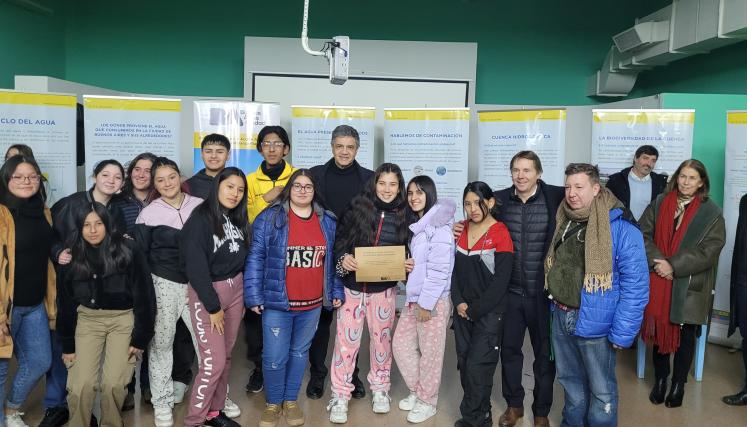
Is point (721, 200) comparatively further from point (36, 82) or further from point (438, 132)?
point (36, 82)

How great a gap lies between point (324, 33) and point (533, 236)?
6140 millimetres

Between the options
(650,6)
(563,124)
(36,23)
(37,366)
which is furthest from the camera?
(650,6)

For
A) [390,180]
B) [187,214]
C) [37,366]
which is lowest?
[37,366]

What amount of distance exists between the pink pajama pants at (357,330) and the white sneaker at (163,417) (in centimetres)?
100

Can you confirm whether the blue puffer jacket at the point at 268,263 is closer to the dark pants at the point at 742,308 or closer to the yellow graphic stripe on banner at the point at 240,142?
the yellow graphic stripe on banner at the point at 240,142

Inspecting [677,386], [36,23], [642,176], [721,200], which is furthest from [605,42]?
[36,23]

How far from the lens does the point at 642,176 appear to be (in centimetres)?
467

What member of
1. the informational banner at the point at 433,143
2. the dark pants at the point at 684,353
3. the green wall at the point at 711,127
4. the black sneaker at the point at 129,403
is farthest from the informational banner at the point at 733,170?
the black sneaker at the point at 129,403

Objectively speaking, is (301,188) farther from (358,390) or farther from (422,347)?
(358,390)

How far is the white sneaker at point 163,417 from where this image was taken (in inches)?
130

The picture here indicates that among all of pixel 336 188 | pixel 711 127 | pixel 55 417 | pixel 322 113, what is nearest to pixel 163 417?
pixel 55 417

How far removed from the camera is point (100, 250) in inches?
116

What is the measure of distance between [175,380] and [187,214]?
120cm

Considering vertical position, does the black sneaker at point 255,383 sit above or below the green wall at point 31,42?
below
